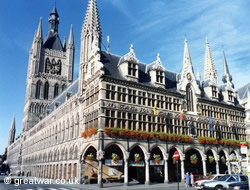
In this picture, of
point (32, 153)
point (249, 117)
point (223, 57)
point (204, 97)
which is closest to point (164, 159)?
point (204, 97)

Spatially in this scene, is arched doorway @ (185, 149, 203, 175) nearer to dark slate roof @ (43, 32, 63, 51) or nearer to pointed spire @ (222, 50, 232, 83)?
pointed spire @ (222, 50, 232, 83)

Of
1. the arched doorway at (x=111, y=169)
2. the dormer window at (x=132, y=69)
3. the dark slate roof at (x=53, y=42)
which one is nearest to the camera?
the arched doorway at (x=111, y=169)

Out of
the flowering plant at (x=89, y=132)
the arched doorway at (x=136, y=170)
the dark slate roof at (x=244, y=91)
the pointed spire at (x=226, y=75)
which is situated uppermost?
the pointed spire at (x=226, y=75)

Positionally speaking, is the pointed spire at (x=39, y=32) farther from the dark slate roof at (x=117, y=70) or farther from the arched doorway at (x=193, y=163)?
the arched doorway at (x=193, y=163)

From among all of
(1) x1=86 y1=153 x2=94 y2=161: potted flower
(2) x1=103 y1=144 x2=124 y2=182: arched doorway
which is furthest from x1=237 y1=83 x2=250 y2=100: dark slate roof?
(1) x1=86 y1=153 x2=94 y2=161: potted flower

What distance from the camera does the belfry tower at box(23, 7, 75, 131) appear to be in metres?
82.9

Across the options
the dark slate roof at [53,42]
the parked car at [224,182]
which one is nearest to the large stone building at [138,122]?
the parked car at [224,182]

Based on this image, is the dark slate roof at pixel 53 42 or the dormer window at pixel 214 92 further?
the dark slate roof at pixel 53 42

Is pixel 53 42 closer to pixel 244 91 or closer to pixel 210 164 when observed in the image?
pixel 244 91

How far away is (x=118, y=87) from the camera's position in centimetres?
3394

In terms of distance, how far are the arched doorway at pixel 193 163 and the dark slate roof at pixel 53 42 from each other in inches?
2661

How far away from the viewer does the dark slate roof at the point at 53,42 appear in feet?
304

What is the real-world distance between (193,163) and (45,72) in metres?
64.4

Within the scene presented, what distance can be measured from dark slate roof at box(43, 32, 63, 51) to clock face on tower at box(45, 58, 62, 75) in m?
5.89
